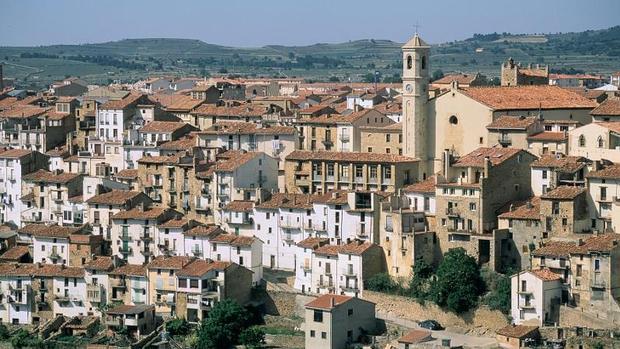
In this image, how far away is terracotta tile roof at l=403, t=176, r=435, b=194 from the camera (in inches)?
1854

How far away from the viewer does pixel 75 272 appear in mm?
50719

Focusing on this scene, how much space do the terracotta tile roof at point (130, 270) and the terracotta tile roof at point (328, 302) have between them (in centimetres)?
752

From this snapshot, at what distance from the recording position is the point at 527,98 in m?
51.9

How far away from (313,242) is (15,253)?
12.8 m

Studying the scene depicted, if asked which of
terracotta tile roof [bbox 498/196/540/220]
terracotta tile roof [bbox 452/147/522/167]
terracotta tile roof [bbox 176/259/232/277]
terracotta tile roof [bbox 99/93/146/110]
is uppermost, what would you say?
terracotta tile roof [bbox 99/93/146/110]

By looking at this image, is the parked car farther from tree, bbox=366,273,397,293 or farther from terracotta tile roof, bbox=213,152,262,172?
terracotta tile roof, bbox=213,152,262,172

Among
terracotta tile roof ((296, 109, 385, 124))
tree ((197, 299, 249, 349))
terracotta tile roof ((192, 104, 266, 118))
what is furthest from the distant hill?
tree ((197, 299, 249, 349))

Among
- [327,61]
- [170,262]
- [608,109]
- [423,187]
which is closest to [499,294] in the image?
[423,187]

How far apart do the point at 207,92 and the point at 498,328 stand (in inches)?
1079

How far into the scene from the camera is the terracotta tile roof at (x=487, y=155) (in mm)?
46281

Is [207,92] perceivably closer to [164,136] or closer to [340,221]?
[164,136]

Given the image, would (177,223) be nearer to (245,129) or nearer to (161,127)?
(245,129)

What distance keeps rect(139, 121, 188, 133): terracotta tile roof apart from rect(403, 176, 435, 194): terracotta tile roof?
1339cm

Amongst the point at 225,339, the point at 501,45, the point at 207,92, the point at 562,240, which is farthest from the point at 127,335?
the point at 501,45
